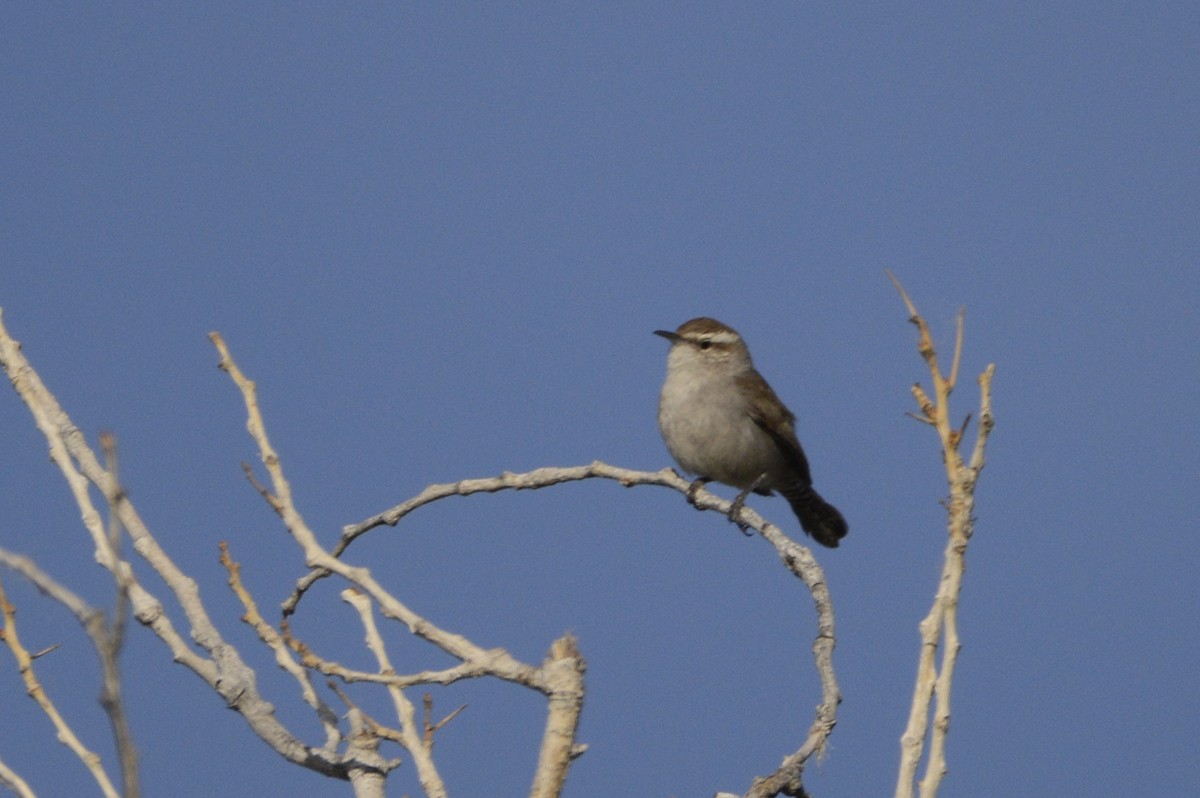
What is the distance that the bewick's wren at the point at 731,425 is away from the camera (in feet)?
29.1

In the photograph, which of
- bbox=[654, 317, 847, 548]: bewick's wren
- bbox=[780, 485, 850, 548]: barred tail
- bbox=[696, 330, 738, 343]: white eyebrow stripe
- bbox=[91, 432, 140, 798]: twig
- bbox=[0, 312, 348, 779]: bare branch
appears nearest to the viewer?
bbox=[91, 432, 140, 798]: twig

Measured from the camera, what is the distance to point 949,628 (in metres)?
2.96

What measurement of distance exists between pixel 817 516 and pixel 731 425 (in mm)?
1264

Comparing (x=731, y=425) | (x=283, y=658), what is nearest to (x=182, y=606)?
(x=283, y=658)

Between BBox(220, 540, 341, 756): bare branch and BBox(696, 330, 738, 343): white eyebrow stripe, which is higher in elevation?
BBox(696, 330, 738, 343): white eyebrow stripe

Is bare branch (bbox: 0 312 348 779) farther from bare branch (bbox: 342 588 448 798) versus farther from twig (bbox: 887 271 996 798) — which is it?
twig (bbox: 887 271 996 798)

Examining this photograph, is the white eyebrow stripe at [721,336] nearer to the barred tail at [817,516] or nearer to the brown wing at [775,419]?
the brown wing at [775,419]

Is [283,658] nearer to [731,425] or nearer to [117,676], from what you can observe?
[117,676]

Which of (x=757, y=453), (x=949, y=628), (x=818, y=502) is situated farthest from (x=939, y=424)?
(x=818, y=502)

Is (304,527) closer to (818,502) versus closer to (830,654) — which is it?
(830,654)

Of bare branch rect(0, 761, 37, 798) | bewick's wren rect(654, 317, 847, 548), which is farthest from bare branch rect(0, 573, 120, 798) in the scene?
bewick's wren rect(654, 317, 847, 548)

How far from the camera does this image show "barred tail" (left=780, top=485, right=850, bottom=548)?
9.66 metres

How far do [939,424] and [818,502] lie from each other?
21.6ft

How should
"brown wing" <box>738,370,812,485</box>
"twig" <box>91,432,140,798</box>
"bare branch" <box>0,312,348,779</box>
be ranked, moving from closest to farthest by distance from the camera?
1. "twig" <box>91,432,140,798</box>
2. "bare branch" <box>0,312,348,779</box>
3. "brown wing" <box>738,370,812,485</box>
